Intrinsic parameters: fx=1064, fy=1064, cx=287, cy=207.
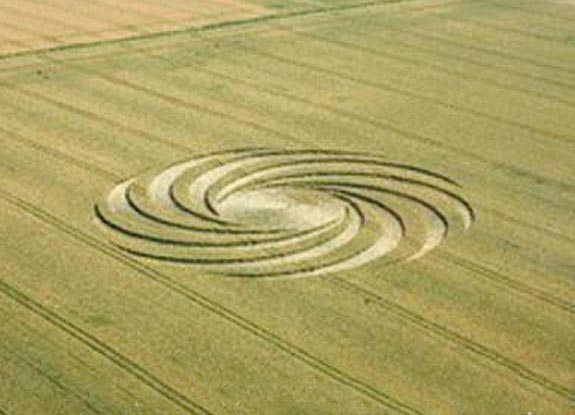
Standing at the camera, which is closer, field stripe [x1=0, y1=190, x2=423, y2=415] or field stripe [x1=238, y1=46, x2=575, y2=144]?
field stripe [x1=0, y1=190, x2=423, y2=415]

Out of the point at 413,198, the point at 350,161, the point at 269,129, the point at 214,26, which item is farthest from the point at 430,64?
the point at 413,198

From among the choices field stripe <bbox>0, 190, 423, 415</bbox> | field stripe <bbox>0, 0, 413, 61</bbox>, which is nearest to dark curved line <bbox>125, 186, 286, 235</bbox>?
field stripe <bbox>0, 190, 423, 415</bbox>

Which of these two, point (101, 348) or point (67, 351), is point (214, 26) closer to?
point (101, 348)

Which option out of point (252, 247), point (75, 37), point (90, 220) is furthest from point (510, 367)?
point (75, 37)

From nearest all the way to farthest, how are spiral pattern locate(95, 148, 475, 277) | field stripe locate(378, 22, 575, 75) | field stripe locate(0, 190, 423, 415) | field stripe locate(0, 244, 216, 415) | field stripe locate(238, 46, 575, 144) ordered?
field stripe locate(0, 244, 216, 415)
field stripe locate(0, 190, 423, 415)
spiral pattern locate(95, 148, 475, 277)
field stripe locate(238, 46, 575, 144)
field stripe locate(378, 22, 575, 75)

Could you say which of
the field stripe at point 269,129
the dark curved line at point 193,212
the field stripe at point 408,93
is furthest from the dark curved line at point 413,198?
the field stripe at point 408,93

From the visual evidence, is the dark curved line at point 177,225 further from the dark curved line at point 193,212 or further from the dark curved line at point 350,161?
the dark curved line at point 350,161

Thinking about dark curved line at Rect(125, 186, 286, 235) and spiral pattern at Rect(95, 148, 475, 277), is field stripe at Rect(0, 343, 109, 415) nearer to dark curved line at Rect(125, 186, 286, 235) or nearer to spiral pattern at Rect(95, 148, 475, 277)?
spiral pattern at Rect(95, 148, 475, 277)

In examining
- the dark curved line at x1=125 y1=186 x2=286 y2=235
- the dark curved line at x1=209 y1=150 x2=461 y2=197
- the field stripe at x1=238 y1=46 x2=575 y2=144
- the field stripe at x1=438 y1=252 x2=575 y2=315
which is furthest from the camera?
the field stripe at x1=238 y1=46 x2=575 y2=144
